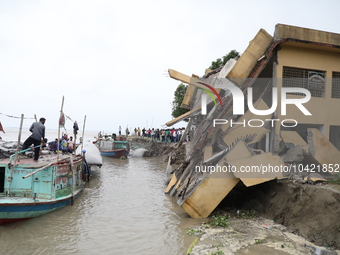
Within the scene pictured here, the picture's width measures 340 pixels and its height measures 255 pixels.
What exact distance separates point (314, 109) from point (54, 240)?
10.4 meters

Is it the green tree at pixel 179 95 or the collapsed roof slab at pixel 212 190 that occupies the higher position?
the green tree at pixel 179 95

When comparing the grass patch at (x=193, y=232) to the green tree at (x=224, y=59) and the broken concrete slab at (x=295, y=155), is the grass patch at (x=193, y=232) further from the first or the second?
the green tree at (x=224, y=59)

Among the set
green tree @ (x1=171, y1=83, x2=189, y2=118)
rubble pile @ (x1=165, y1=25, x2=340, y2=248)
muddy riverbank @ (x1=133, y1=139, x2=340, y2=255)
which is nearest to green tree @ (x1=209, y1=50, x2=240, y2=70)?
green tree @ (x1=171, y1=83, x2=189, y2=118)

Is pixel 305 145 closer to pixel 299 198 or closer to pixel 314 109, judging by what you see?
pixel 314 109

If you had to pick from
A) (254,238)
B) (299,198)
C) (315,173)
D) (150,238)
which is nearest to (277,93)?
(315,173)

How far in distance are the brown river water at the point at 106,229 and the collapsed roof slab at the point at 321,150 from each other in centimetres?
477

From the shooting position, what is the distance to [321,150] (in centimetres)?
981

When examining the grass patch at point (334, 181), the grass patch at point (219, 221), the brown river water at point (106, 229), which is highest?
the grass patch at point (334, 181)

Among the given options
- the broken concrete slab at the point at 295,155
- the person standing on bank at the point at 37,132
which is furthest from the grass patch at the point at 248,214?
the person standing on bank at the point at 37,132

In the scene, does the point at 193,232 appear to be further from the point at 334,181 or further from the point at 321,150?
the point at 321,150

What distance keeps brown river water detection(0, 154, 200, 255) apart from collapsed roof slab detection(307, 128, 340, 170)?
15.6 feet

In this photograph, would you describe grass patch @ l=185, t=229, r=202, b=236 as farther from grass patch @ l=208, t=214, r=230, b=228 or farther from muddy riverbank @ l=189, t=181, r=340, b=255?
grass patch @ l=208, t=214, r=230, b=228

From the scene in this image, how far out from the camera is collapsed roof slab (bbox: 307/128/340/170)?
966 cm

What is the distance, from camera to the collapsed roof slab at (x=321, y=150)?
9656mm
